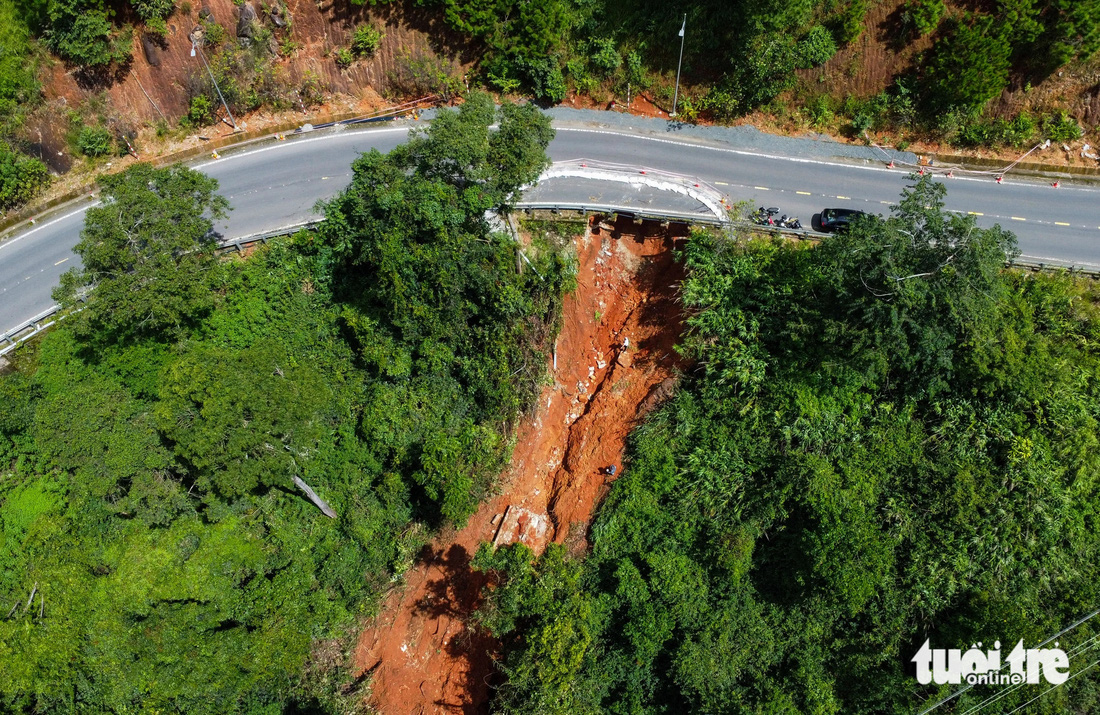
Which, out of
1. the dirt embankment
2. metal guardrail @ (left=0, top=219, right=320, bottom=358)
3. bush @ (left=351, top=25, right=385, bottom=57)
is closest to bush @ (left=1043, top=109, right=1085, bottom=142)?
the dirt embankment

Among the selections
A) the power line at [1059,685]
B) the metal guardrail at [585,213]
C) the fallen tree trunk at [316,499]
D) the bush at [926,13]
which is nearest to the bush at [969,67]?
the bush at [926,13]

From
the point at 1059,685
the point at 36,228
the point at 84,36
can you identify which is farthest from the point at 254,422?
the point at 1059,685

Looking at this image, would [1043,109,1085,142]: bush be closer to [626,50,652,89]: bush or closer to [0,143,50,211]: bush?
[626,50,652,89]: bush

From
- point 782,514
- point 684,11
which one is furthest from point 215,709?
point 684,11

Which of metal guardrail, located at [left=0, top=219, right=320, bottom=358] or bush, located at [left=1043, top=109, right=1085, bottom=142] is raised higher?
bush, located at [left=1043, top=109, right=1085, bottom=142]

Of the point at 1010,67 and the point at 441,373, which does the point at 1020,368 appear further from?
the point at 441,373

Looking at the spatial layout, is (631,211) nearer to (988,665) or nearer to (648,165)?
(648,165)
